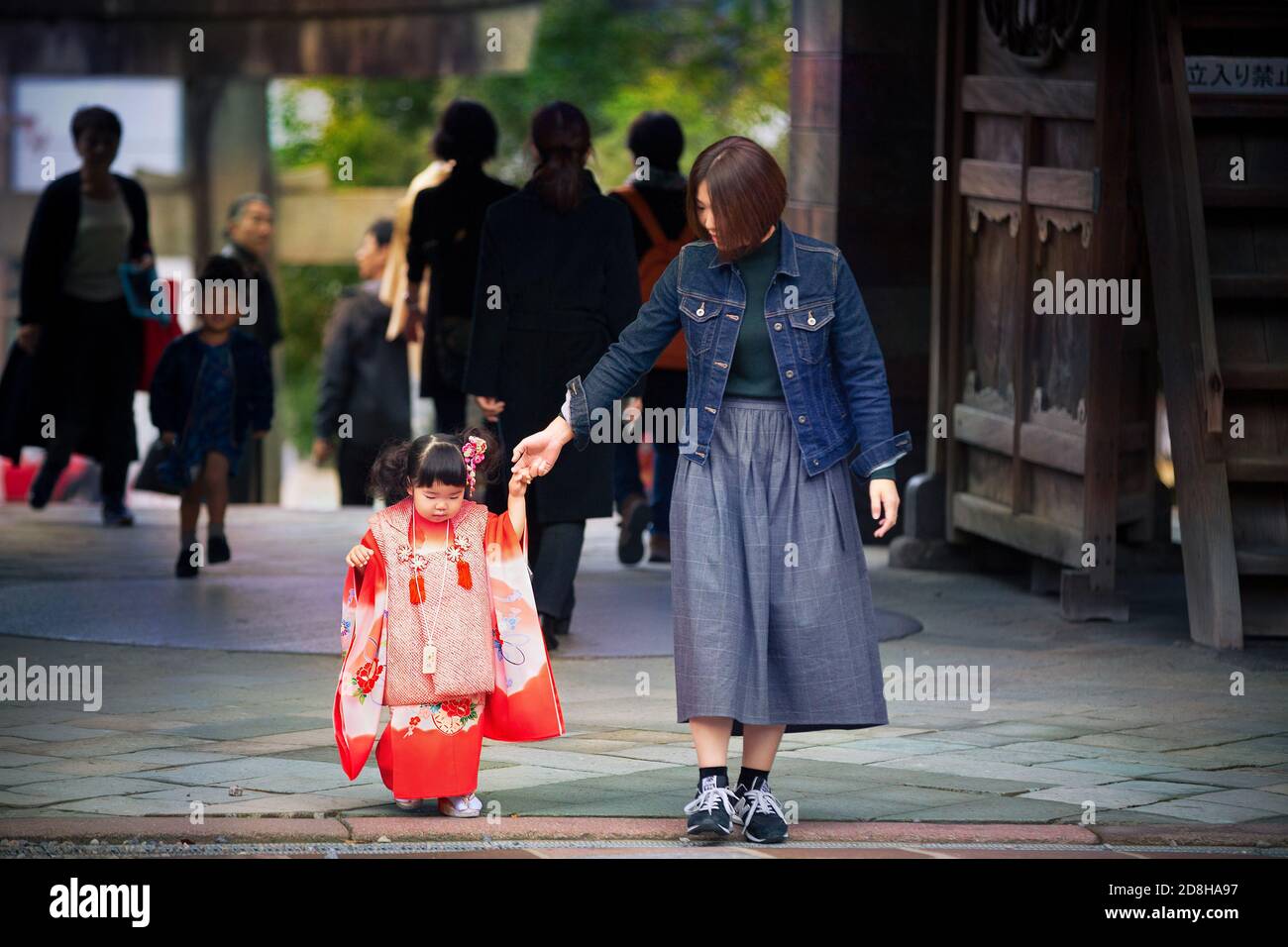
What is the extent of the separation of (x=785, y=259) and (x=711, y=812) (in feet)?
4.54

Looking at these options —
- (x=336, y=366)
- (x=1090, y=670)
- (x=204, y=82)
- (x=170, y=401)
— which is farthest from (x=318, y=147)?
(x=1090, y=670)

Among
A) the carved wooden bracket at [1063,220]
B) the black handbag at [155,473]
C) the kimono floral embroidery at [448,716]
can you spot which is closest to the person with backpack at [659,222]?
the carved wooden bracket at [1063,220]

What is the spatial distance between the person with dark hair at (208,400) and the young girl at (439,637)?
4.67m

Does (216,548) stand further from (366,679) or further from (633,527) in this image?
(366,679)

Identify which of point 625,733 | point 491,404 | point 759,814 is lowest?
point 625,733

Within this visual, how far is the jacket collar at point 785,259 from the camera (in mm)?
6223

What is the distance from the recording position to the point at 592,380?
6.40 meters

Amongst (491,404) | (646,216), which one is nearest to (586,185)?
(491,404)

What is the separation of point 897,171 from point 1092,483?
2.75 metres

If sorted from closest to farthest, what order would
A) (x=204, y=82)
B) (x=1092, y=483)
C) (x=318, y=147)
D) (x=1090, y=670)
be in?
1. (x=1090, y=670)
2. (x=1092, y=483)
3. (x=204, y=82)
4. (x=318, y=147)

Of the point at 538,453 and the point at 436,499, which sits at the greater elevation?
the point at 538,453

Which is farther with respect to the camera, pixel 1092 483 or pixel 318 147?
pixel 318 147

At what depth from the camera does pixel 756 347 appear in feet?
20.4

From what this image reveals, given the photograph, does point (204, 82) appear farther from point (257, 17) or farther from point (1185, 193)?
point (1185, 193)
